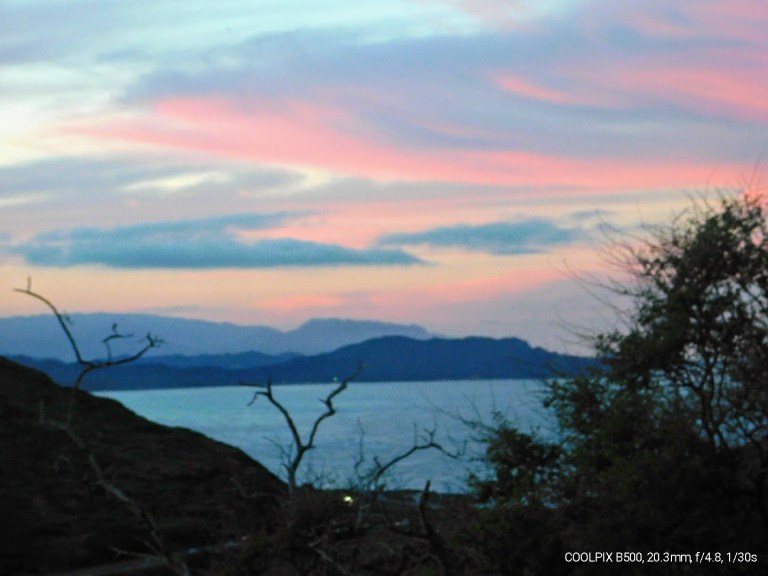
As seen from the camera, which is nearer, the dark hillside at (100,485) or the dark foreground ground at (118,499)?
the dark foreground ground at (118,499)

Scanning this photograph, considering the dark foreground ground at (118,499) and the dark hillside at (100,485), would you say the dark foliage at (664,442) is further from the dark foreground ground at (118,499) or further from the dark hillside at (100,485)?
the dark hillside at (100,485)

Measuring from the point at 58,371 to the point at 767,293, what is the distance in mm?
164174

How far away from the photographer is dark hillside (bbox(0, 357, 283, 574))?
94.3 feet

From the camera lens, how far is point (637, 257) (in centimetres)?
2083

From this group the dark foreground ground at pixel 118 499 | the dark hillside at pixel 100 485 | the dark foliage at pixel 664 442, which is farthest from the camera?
the dark hillside at pixel 100 485

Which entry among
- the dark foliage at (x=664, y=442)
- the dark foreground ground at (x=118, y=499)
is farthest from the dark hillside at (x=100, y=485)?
the dark foliage at (x=664, y=442)

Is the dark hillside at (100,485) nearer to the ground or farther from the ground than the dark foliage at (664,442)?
nearer to the ground

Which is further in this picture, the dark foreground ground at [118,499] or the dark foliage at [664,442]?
the dark foreground ground at [118,499]

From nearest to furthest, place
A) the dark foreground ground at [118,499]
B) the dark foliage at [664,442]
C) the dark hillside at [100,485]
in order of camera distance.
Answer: the dark foliage at [664,442] → the dark foreground ground at [118,499] → the dark hillside at [100,485]

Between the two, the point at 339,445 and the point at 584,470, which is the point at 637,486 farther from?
the point at 339,445

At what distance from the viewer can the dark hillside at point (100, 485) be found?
2873 centimetres

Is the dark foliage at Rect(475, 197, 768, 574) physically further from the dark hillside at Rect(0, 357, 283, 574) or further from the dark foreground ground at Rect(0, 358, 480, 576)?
A: the dark hillside at Rect(0, 357, 283, 574)

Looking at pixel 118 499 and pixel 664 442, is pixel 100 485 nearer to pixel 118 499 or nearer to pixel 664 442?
pixel 118 499

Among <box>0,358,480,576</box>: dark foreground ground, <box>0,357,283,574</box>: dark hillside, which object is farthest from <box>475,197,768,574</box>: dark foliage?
<box>0,357,283,574</box>: dark hillside
